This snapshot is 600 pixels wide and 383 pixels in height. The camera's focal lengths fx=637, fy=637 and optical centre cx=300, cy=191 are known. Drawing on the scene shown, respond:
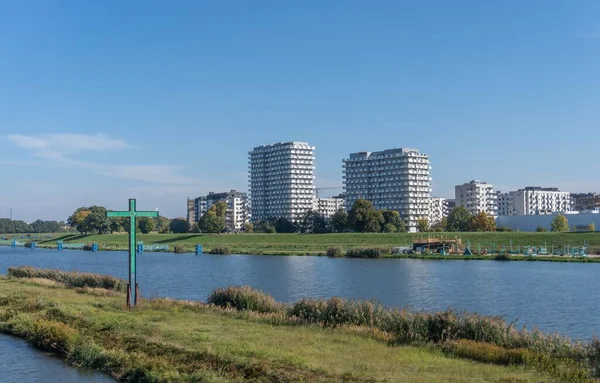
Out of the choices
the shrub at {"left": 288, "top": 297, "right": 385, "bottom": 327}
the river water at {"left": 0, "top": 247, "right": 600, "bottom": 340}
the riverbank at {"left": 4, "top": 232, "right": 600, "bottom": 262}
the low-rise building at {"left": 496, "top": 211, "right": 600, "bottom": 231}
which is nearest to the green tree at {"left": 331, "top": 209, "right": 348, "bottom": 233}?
the riverbank at {"left": 4, "top": 232, "right": 600, "bottom": 262}

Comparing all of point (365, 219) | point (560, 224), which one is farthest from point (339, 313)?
point (560, 224)

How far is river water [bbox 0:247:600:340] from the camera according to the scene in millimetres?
42125

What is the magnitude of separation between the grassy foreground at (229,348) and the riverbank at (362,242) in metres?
79.2

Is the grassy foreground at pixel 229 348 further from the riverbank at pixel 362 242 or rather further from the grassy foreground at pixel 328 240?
the grassy foreground at pixel 328 240

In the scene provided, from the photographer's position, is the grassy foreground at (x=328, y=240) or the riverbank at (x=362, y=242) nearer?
the riverbank at (x=362, y=242)

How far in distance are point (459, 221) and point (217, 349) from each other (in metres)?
165

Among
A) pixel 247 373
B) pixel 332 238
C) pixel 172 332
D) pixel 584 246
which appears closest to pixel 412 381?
pixel 247 373

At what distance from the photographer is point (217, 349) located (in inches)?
854

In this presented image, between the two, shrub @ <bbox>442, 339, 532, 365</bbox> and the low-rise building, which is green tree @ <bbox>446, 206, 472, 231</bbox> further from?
shrub @ <bbox>442, 339, 532, 365</bbox>

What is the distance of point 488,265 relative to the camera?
9025cm

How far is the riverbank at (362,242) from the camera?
113 meters

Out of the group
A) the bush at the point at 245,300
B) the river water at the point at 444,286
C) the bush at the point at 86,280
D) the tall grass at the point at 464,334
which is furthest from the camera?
the bush at the point at 86,280

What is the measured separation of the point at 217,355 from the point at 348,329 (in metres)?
7.12

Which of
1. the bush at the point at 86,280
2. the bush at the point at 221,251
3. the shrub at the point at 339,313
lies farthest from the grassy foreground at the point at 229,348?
the bush at the point at 221,251
